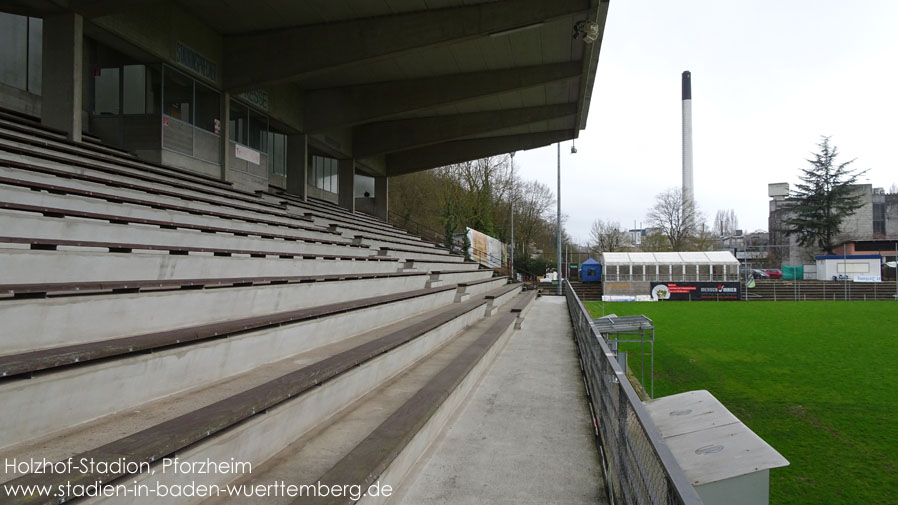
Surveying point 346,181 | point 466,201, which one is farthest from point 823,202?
point 346,181

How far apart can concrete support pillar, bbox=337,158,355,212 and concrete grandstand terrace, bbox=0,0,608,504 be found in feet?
8.87

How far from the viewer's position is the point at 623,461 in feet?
8.60

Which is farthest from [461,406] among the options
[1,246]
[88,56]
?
[88,56]

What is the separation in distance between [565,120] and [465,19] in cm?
911

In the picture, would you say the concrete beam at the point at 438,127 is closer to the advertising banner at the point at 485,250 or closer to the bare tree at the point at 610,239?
the advertising banner at the point at 485,250

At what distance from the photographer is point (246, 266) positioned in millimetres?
5590

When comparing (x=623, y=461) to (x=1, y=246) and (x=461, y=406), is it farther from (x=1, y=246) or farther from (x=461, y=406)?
(x=1, y=246)

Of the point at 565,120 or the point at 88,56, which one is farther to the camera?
the point at 565,120

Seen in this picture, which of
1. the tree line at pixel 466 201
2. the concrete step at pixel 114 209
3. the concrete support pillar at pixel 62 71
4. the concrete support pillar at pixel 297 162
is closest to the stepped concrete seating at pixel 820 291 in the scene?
the tree line at pixel 466 201

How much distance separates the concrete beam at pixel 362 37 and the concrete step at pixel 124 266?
253 inches

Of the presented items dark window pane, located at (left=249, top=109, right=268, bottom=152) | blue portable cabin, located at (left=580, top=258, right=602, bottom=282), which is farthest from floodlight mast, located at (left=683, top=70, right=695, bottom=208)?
dark window pane, located at (left=249, top=109, right=268, bottom=152)

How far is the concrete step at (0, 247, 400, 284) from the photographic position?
10.3 ft

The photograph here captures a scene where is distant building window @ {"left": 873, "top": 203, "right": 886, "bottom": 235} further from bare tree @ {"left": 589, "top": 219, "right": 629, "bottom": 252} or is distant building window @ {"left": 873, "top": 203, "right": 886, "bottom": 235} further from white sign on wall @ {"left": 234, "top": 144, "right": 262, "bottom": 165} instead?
white sign on wall @ {"left": 234, "top": 144, "right": 262, "bottom": 165}

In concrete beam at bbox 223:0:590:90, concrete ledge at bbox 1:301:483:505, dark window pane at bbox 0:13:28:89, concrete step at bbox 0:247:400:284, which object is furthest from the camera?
concrete beam at bbox 223:0:590:90
